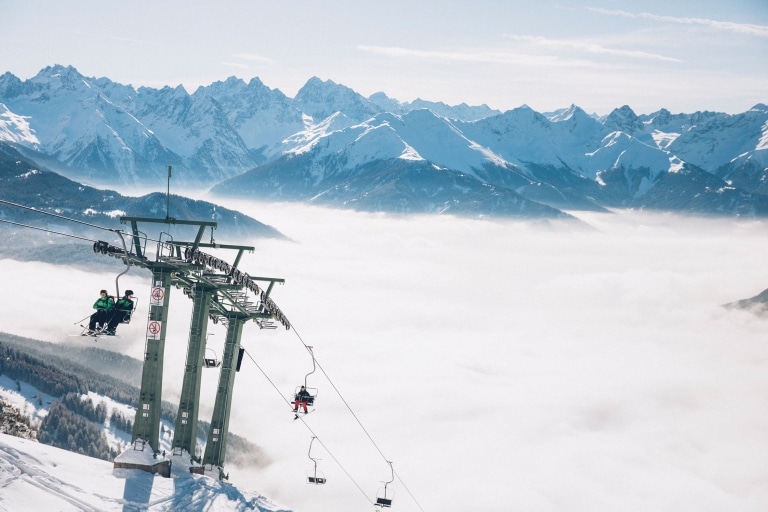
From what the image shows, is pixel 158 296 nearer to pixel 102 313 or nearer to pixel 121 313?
pixel 121 313

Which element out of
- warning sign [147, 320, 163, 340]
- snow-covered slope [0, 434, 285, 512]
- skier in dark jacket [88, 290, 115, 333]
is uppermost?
skier in dark jacket [88, 290, 115, 333]

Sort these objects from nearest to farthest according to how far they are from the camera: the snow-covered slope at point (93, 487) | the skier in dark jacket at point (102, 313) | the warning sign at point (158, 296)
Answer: the snow-covered slope at point (93, 487)
the skier in dark jacket at point (102, 313)
the warning sign at point (158, 296)

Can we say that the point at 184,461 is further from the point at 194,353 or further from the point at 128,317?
the point at 128,317

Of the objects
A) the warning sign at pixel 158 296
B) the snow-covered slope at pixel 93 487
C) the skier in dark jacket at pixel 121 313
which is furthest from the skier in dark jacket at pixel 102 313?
the snow-covered slope at pixel 93 487

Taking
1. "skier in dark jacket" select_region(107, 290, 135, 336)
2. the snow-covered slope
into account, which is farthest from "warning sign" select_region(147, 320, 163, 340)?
the snow-covered slope

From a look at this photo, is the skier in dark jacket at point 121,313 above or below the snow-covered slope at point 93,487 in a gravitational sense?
above

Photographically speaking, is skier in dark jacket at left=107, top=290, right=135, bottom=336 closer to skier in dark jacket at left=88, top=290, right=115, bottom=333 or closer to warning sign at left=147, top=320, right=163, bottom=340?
skier in dark jacket at left=88, top=290, right=115, bottom=333

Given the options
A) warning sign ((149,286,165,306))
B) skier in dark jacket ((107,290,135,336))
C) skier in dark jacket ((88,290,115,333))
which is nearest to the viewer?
skier in dark jacket ((88,290,115,333))

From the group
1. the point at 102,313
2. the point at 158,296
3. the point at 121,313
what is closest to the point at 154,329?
the point at 158,296

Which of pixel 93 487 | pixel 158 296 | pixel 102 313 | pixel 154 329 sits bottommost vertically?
pixel 93 487

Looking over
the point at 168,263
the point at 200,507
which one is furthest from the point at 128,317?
the point at 200,507

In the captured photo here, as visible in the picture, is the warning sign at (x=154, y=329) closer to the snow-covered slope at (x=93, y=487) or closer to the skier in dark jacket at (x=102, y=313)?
the skier in dark jacket at (x=102, y=313)

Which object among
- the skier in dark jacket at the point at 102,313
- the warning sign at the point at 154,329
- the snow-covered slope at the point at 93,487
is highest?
the skier in dark jacket at the point at 102,313
